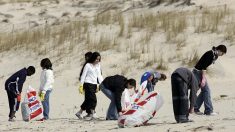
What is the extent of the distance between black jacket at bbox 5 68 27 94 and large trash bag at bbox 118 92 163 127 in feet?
10.2

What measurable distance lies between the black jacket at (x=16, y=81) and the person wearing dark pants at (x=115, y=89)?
1517mm

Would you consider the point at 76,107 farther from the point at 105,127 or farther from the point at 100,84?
the point at 105,127

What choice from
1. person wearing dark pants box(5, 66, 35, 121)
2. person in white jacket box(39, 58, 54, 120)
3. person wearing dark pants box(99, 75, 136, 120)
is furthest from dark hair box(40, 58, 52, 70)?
person wearing dark pants box(99, 75, 136, 120)

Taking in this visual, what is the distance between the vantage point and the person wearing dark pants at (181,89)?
990 centimetres

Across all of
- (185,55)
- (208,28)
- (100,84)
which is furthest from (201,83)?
(208,28)

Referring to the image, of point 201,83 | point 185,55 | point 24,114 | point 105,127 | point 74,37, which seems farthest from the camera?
point 74,37

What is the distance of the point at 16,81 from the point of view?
493 inches

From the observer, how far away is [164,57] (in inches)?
763

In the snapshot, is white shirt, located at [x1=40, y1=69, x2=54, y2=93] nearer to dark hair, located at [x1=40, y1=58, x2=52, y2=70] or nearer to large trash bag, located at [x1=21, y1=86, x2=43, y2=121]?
dark hair, located at [x1=40, y1=58, x2=52, y2=70]

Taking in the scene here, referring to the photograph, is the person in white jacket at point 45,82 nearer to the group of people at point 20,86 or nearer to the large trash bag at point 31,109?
the group of people at point 20,86

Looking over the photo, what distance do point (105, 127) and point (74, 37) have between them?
12222 mm

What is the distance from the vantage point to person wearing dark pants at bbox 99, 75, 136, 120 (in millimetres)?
11974

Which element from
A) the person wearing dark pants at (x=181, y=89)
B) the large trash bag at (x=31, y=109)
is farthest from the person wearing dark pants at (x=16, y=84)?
the person wearing dark pants at (x=181, y=89)

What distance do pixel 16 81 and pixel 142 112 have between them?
11.1ft
